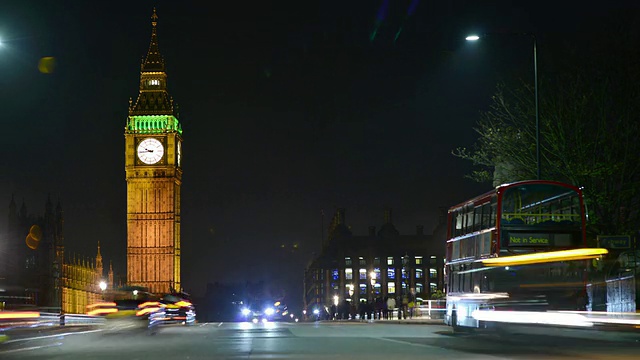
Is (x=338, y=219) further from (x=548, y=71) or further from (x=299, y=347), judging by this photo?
(x=299, y=347)

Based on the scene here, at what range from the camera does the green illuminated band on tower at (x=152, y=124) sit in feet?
441

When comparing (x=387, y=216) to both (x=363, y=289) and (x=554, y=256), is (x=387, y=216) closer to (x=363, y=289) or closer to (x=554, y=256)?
(x=363, y=289)

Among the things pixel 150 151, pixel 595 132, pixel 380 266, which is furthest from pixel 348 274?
pixel 595 132

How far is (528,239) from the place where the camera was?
26.5 metres

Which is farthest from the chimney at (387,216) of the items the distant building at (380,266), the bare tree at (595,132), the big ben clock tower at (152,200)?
the bare tree at (595,132)

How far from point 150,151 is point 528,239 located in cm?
11130

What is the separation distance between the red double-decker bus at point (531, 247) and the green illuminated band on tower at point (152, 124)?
355ft

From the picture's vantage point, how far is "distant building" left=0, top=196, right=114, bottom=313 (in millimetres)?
100625

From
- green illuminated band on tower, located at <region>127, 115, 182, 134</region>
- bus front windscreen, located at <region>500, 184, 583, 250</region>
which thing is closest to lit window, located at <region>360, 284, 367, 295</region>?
green illuminated band on tower, located at <region>127, 115, 182, 134</region>

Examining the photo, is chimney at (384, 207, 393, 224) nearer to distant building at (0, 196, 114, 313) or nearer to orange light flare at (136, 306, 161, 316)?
distant building at (0, 196, 114, 313)

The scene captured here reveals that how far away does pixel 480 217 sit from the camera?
28766 millimetres

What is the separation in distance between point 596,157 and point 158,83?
10701 cm

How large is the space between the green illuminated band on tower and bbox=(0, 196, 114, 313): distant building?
53.7 feet

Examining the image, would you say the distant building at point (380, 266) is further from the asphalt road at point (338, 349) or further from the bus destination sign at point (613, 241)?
the asphalt road at point (338, 349)
